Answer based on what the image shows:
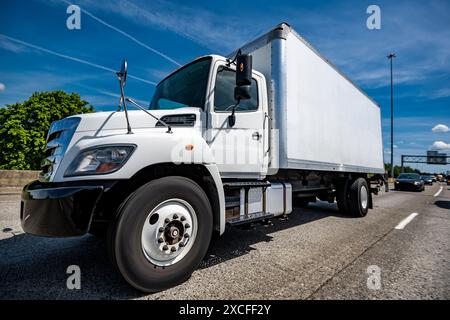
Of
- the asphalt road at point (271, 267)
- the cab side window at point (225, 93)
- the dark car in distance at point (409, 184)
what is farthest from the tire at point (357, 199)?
the dark car in distance at point (409, 184)

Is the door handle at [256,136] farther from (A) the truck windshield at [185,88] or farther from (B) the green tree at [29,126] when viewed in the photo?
(B) the green tree at [29,126]

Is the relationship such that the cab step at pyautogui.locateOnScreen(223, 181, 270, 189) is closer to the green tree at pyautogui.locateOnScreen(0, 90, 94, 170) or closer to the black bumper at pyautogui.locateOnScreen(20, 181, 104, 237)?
the black bumper at pyautogui.locateOnScreen(20, 181, 104, 237)

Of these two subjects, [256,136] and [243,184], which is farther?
[256,136]

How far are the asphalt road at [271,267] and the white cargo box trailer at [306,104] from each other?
135 cm

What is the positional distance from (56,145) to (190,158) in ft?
4.61

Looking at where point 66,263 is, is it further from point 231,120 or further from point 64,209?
point 231,120

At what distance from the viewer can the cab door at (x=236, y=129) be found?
3.02m

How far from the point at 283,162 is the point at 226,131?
1166mm

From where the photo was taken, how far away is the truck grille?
2.28 meters

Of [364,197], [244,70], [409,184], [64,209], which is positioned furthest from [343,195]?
[409,184]

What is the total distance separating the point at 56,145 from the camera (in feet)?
7.92

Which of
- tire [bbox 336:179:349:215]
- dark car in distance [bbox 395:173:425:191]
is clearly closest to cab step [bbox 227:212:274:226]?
tire [bbox 336:179:349:215]
